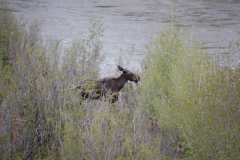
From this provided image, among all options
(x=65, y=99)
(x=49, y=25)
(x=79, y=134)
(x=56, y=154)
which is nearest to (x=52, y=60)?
(x=65, y=99)

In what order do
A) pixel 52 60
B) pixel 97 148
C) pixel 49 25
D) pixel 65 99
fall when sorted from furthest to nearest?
1. pixel 49 25
2. pixel 52 60
3. pixel 65 99
4. pixel 97 148

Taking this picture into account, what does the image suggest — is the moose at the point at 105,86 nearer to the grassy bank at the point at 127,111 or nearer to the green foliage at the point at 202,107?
the grassy bank at the point at 127,111

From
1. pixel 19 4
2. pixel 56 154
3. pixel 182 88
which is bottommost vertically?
pixel 56 154

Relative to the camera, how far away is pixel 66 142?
12.0ft

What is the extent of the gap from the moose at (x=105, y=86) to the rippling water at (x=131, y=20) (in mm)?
3282

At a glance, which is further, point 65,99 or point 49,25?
point 49,25

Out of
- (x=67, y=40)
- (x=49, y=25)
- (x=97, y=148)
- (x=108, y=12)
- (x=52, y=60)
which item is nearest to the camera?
(x=97, y=148)

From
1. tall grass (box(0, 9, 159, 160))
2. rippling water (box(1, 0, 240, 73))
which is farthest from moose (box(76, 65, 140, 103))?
rippling water (box(1, 0, 240, 73))

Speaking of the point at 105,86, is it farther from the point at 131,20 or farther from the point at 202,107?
the point at 131,20

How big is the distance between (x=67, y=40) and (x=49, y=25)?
2.23m

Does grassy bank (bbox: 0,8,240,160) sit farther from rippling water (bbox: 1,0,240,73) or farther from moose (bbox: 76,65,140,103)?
rippling water (bbox: 1,0,240,73)

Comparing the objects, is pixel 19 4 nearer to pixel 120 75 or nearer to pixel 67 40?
pixel 67 40

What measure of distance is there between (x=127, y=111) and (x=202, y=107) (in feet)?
2.98

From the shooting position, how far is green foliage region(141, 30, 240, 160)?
3.54m
